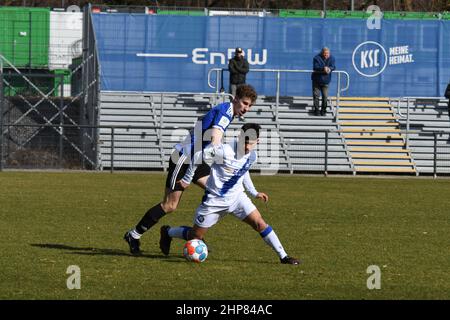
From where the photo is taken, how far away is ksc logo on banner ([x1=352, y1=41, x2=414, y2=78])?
112 feet

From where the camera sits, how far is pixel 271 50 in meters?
34.2

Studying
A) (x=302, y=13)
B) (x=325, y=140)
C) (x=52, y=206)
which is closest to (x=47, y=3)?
(x=302, y=13)

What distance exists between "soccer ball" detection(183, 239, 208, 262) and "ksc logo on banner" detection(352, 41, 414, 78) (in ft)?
74.7

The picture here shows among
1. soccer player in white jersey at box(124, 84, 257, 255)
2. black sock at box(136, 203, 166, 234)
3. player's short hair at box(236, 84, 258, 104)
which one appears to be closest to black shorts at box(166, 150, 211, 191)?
soccer player in white jersey at box(124, 84, 257, 255)

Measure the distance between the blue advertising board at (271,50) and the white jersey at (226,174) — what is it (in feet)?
71.2

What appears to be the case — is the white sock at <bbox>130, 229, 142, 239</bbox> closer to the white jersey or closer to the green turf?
the green turf

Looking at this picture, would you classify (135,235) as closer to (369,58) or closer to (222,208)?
(222,208)

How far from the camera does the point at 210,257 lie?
12.8 metres

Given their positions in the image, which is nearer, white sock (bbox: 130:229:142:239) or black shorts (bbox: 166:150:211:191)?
black shorts (bbox: 166:150:211:191)

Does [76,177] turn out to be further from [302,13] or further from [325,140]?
[302,13]

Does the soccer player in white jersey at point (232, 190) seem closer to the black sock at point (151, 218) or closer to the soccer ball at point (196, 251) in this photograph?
the soccer ball at point (196, 251)

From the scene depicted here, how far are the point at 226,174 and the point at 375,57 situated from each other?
75.1ft

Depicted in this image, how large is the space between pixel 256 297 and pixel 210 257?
2869 millimetres

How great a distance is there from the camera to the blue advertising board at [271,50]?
33594mm
